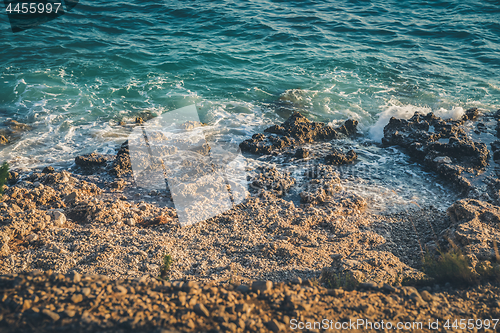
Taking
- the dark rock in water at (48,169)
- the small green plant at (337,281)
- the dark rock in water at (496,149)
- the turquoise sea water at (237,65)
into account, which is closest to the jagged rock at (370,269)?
the small green plant at (337,281)

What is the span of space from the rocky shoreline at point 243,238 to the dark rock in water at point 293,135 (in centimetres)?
80

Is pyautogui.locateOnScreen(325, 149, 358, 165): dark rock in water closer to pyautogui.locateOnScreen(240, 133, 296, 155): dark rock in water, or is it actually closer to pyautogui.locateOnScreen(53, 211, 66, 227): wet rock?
pyautogui.locateOnScreen(240, 133, 296, 155): dark rock in water

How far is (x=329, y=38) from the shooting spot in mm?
16891

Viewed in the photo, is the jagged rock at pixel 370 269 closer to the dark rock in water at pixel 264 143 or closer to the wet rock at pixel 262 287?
the wet rock at pixel 262 287

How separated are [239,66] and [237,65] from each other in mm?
137

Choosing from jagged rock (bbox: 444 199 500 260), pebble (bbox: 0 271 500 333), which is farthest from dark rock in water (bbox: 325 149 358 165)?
pebble (bbox: 0 271 500 333)

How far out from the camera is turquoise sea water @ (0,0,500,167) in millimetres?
10461

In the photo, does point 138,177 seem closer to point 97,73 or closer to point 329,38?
point 97,73

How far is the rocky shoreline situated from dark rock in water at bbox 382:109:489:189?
0.11 feet

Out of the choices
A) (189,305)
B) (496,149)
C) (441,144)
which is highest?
(189,305)

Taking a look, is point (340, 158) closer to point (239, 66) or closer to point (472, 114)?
point (472, 114)

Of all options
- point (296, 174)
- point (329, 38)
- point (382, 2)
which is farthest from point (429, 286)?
point (382, 2)

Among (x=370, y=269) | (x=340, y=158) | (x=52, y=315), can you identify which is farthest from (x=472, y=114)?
(x=52, y=315)

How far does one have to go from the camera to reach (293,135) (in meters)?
9.16
